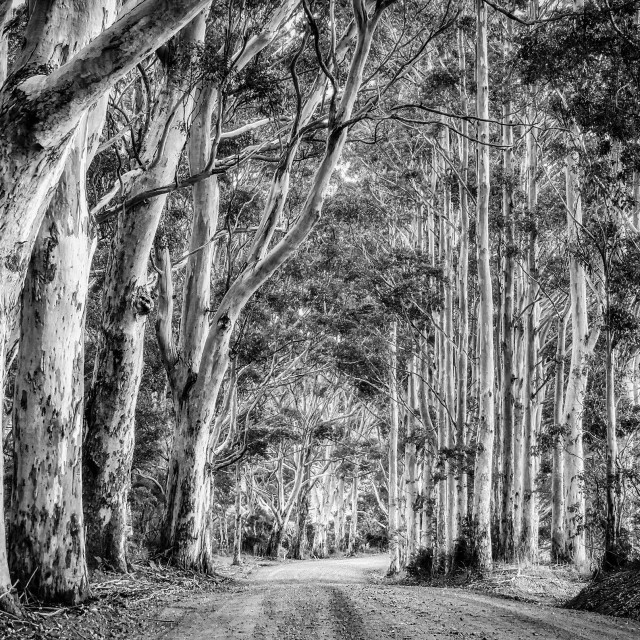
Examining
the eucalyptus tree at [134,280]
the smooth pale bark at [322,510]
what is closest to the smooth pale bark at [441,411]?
the eucalyptus tree at [134,280]

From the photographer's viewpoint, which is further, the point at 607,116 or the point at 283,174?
the point at 607,116

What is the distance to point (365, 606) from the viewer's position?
22.9 feet

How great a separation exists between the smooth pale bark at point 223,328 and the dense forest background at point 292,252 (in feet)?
0.13

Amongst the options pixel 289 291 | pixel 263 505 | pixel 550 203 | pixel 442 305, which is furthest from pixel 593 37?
pixel 263 505

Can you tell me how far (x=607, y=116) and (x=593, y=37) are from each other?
1274 millimetres

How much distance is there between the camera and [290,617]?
6012mm

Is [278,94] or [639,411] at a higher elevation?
[278,94]

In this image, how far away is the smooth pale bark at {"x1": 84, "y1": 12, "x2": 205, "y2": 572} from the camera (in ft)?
24.8

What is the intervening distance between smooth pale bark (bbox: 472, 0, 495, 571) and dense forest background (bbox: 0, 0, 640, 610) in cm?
5

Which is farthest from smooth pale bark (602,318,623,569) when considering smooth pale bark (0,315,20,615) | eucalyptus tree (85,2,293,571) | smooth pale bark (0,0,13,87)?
smooth pale bark (0,0,13,87)

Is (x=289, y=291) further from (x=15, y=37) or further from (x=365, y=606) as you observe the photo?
(x=365, y=606)

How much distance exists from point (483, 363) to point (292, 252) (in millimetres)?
5262

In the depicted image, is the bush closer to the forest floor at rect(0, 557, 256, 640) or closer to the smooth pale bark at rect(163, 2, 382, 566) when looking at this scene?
the smooth pale bark at rect(163, 2, 382, 566)

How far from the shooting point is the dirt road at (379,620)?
198 inches
